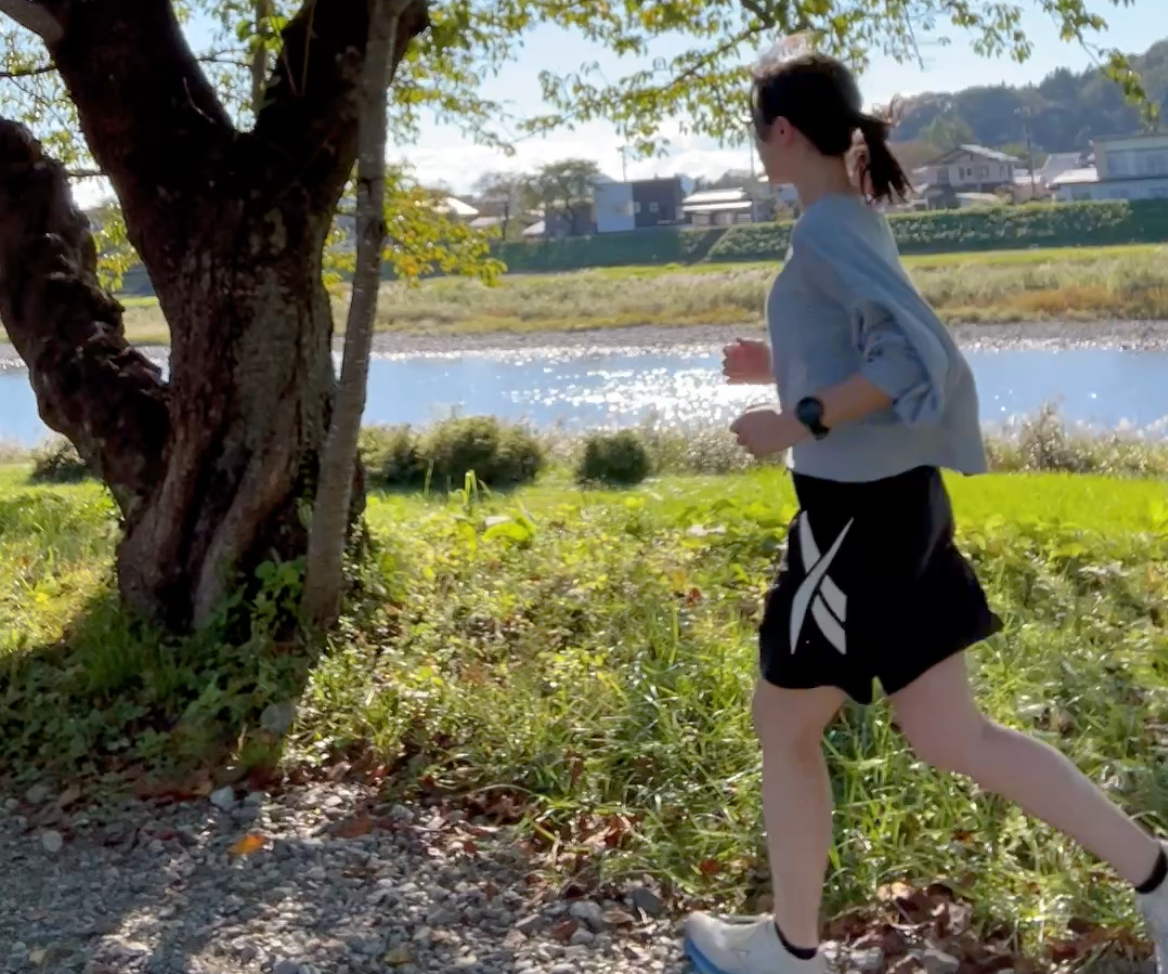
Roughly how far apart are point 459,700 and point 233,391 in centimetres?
160

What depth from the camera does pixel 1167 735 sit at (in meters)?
4.12

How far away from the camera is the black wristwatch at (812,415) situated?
8.50 ft

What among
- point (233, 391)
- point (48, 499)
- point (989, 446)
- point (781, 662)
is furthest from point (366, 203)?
point (989, 446)

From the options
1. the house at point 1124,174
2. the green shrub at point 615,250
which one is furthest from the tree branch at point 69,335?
the green shrub at point 615,250

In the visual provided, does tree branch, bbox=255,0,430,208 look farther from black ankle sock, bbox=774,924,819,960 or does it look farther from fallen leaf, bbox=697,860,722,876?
black ankle sock, bbox=774,924,819,960

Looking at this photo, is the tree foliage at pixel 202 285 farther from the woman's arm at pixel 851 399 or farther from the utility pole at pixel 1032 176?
the utility pole at pixel 1032 176

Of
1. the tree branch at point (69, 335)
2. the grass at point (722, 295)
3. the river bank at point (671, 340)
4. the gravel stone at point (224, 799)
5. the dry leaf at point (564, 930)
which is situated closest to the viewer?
the dry leaf at point (564, 930)

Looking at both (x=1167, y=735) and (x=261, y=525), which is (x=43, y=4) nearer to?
(x=261, y=525)

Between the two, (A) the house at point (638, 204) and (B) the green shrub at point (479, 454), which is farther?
(A) the house at point (638, 204)

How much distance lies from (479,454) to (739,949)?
1167cm

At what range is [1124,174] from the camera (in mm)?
50156

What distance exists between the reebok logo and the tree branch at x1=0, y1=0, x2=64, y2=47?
12.8 ft

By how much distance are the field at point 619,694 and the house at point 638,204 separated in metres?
55.9

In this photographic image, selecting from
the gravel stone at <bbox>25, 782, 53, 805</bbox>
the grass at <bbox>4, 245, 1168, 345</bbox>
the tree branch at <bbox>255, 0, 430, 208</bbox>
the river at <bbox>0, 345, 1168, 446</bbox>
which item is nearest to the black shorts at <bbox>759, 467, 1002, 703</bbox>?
the gravel stone at <bbox>25, 782, 53, 805</bbox>
